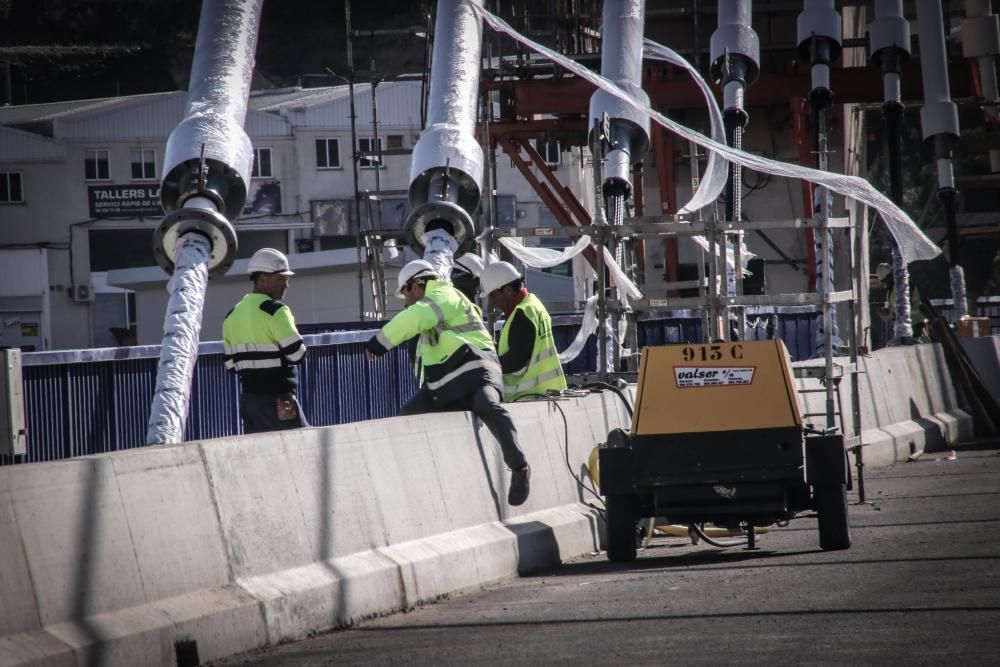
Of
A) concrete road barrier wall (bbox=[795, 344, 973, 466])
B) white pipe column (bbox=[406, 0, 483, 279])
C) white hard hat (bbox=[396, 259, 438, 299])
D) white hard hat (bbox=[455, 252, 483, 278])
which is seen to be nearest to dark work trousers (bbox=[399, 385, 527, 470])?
white hard hat (bbox=[396, 259, 438, 299])

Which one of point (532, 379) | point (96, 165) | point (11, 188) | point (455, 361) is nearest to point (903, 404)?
point (532, 379)

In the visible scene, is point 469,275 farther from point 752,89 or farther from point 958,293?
point 752,89

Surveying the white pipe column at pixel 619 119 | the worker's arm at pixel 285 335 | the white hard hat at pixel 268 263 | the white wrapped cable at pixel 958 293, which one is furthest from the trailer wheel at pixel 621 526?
the white wrapped cable at pixel 958 293

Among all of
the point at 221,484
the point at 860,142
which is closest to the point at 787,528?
the point at 221,484

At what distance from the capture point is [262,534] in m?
8.08

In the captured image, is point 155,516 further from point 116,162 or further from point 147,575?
point 116,162

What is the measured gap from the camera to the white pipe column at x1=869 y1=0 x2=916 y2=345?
982 inches

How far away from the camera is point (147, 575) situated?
714 cm

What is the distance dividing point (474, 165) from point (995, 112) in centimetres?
2049

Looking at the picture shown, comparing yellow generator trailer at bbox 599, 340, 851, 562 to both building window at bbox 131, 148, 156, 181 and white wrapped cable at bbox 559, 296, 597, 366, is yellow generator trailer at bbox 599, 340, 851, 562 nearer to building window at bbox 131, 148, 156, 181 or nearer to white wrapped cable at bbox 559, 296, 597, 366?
white wrapped cable at bbox 559, 296, 597, 366

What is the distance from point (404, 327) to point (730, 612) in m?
3.54

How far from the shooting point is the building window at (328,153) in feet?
251

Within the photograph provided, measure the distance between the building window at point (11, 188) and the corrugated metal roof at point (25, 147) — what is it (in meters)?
0.79

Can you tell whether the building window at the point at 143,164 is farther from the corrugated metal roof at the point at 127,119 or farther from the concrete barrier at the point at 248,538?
the concrete barrier at the point at 248,538
